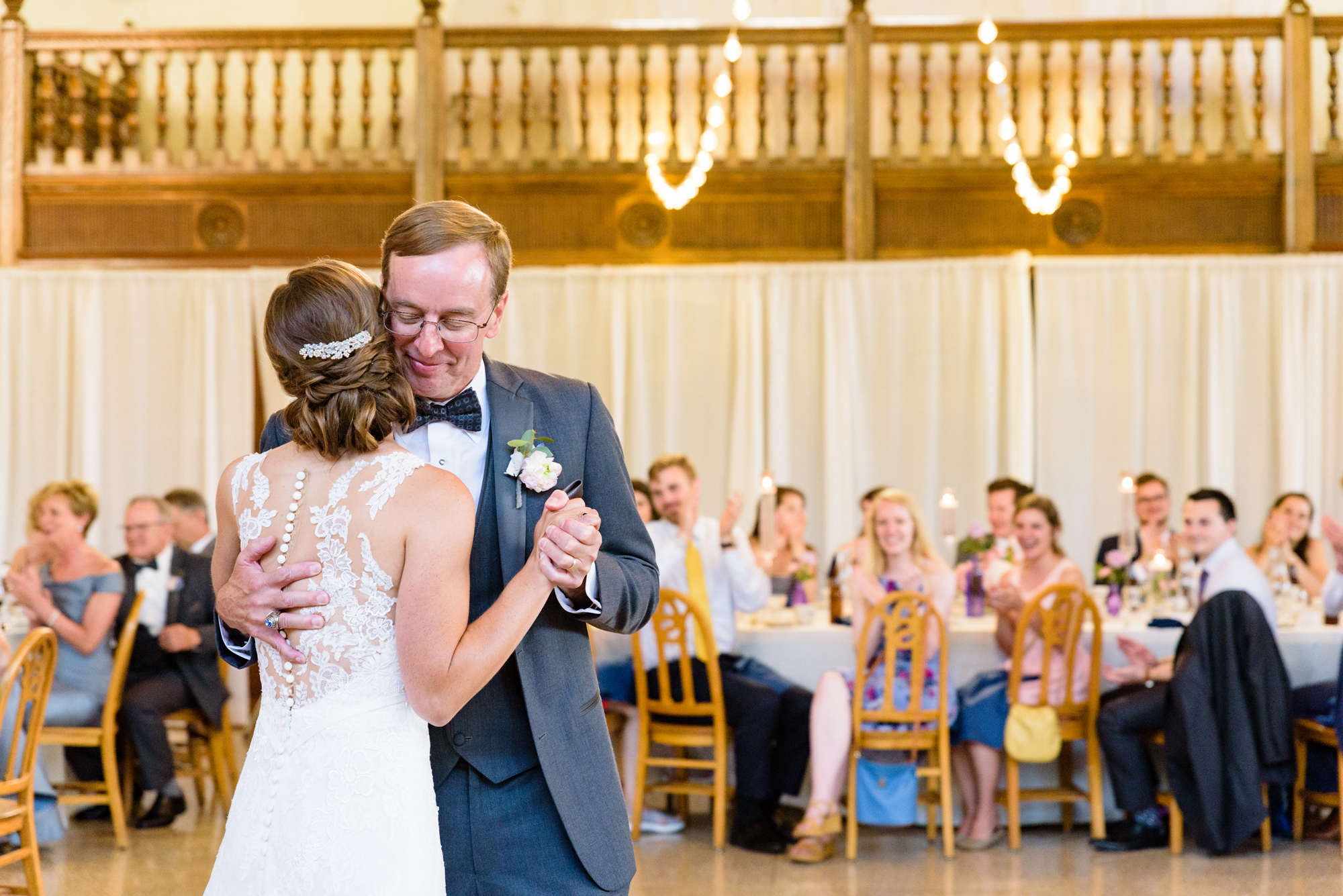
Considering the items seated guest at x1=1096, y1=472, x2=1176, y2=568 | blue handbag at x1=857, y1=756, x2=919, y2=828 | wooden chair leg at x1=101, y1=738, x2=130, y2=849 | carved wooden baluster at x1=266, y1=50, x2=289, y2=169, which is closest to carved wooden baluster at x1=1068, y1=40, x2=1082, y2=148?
seated guest at x1=1096, y1=472, x2=1176, y2=568

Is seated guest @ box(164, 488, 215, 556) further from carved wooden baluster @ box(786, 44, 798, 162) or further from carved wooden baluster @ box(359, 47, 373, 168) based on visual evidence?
carved wooden baluster @ box(786, 44, 798, 162)

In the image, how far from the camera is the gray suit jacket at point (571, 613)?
6.00 feet

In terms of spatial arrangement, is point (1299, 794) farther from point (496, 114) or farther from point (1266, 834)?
point (496, 114)

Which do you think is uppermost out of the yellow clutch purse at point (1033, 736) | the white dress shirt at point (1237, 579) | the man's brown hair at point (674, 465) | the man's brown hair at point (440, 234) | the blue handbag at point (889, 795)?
the man's brown hair at point (440, 234)

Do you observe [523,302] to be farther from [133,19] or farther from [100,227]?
[133,19]

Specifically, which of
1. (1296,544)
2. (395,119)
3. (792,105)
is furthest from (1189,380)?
(395,119)

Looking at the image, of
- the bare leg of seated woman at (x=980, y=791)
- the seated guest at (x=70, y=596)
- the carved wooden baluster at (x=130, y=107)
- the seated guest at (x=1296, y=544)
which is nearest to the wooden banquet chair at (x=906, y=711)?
the bare leg of seated woman at (x=980, y=791)

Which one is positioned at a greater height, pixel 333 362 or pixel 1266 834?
pixel 333 362

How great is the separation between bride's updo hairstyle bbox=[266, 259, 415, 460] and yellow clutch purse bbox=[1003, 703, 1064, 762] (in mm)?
3863

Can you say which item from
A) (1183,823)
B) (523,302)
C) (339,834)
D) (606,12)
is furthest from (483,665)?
(606,12)

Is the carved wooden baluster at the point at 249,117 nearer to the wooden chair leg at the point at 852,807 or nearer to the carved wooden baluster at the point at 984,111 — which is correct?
the carved wooden baluster at the point at 984,111

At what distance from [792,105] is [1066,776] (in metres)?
4.61

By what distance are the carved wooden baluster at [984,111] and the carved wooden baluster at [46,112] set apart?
599 centimetres

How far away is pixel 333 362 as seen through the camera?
1.69 meters
